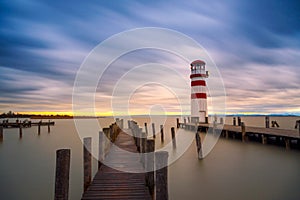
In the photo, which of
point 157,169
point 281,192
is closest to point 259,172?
point 281,192

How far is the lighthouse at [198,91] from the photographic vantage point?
85.5ft

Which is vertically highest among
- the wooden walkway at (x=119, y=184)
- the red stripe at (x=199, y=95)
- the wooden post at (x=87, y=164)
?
the red stripe at (x=199, y=95)

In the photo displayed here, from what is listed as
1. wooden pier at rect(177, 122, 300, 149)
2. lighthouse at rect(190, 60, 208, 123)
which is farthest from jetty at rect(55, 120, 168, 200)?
lighthouse at rect(190, 60, 208, 123)

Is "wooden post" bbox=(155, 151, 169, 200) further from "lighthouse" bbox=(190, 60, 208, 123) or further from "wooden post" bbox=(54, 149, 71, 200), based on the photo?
"lighthouse" bbox=(190, 60, 208, 123)

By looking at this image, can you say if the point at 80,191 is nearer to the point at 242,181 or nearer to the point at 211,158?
the point at 242,181

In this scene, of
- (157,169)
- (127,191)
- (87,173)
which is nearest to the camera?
(157,169)

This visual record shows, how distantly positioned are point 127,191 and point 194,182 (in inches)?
183

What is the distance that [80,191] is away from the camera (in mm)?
8672

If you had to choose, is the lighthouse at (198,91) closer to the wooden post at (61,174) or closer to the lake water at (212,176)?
the lake water at (212,176)

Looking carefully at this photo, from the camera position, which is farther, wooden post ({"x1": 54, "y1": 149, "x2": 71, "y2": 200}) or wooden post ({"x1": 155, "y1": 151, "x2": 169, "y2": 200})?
wooden post ({"x1": 54, "y1": 149, "x2": 71, "y2": 200})

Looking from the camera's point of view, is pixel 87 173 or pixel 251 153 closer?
pixel 87 173

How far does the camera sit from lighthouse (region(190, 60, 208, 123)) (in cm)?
2607

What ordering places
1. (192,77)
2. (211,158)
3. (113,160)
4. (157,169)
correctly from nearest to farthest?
(157,169)
(113,160)
(211,158)
(192,77)

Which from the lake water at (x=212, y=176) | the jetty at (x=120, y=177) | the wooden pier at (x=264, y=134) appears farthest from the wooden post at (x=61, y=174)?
the wooden pier at (x=264, y=134)
